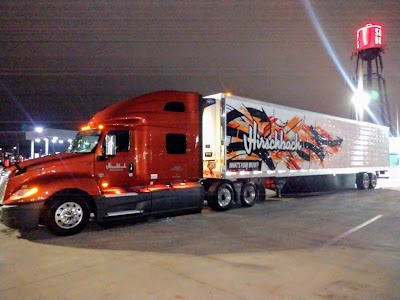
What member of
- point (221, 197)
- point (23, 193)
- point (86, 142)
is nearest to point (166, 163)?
point (86, 142)

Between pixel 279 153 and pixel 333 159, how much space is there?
469 cm

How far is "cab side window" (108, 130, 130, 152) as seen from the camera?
9375mm

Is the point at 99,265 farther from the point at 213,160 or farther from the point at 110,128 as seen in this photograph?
the point at 213,160

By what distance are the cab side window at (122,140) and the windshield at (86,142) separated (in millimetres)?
478

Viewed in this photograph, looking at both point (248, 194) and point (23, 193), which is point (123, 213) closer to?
point (23, 193)

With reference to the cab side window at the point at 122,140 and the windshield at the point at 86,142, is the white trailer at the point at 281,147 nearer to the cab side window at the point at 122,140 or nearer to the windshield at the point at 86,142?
the cab side window at the point at 122,140

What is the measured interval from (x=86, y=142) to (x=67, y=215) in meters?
2.06

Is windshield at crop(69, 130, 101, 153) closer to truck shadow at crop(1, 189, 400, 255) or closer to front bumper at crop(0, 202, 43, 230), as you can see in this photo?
front bumper at crop(0, 202, 43, 230)

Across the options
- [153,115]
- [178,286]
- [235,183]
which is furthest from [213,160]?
[178,286]

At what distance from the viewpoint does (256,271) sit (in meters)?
5.57

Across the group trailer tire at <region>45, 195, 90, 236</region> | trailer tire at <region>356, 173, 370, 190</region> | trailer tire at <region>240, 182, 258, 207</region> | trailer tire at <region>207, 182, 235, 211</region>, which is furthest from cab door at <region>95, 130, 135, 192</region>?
trailer tire at <region>356, 173, 370, 190</region>

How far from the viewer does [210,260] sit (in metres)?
6.16

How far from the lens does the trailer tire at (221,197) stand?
462 inches

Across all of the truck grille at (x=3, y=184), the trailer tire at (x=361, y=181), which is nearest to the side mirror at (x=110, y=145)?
the truck grille at (x=3, y=184)
